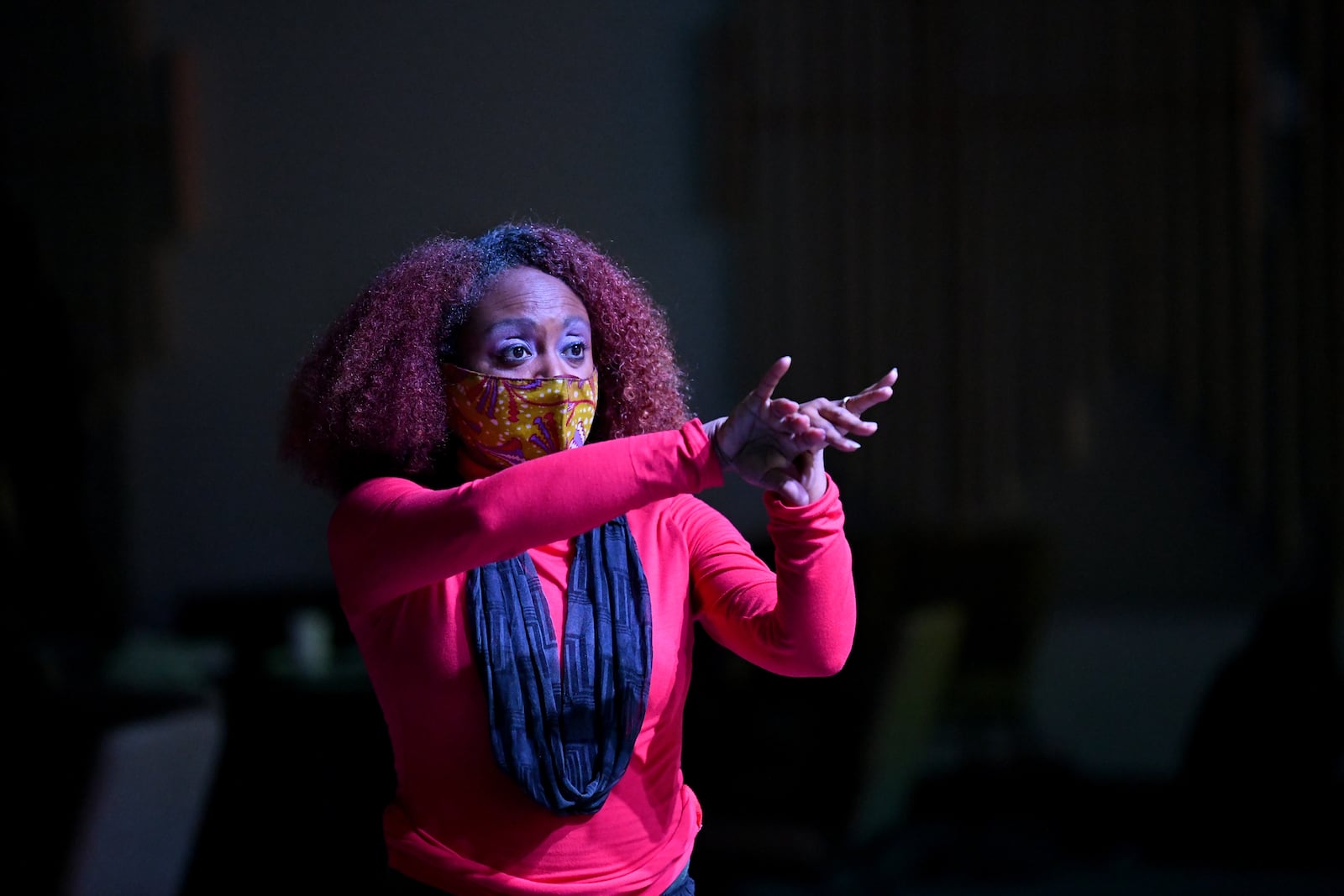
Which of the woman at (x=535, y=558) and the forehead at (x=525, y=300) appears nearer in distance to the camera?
Result: the woman at (x=535, y=558)

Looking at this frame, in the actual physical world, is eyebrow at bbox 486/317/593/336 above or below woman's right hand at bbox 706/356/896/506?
above

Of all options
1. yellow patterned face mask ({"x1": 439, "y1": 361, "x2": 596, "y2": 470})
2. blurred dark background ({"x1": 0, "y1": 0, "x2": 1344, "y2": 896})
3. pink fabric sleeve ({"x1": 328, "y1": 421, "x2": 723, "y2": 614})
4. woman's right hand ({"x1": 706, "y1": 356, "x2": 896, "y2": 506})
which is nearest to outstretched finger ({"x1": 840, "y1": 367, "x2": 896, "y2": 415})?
woman's right hand ({"x1": 706, "y1": 356, "x2": 896, "y2": 506})

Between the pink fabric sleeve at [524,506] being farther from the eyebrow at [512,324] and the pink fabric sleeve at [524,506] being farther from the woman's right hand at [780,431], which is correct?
the eyebrow at [512,324]

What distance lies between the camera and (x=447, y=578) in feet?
4.08

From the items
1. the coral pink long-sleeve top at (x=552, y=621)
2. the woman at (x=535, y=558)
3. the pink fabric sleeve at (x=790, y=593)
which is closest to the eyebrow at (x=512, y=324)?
the woman at (x=535, y=558)

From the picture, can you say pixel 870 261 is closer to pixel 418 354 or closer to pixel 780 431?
pixel 418 354

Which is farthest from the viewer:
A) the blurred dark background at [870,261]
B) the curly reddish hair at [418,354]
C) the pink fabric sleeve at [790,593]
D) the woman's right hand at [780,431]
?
the blurred dark background at [870,261]

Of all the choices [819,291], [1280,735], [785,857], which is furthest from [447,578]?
[819,291]

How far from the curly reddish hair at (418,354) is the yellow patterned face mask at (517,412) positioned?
28mm

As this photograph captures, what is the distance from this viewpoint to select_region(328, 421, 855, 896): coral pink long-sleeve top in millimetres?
1097

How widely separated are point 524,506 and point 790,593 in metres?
0.25

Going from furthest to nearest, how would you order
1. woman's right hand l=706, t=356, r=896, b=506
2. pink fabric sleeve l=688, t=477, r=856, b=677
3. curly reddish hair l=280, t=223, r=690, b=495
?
curly reddish hair l=280, t=223, r=690, b=495 → pink fabric sleeve l=688, t=477, r=856, b=677 → woman's right hand l=706, t=356, r=896, b=506

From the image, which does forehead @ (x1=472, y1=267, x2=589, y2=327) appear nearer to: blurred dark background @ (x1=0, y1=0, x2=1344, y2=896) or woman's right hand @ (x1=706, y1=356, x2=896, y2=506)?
woman's right hand @ (x1=706, y1=356, x2=896, y2=506)

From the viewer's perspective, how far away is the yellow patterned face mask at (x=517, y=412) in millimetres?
1251
